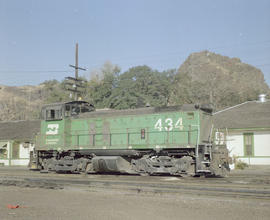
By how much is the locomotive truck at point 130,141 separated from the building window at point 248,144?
807cm

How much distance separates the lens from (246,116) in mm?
23078

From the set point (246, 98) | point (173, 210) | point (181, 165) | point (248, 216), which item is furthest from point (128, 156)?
point (246, 98)

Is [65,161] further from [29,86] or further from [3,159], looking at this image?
[29,86]

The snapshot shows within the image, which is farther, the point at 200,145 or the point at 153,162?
the point at 153,162

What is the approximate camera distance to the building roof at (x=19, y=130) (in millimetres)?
27914

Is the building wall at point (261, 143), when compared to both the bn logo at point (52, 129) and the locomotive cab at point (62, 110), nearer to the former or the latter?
the locomotive cab at point (62, 110)

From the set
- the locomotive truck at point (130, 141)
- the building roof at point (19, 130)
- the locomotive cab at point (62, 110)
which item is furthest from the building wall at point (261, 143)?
the building roof at point (19, 130)

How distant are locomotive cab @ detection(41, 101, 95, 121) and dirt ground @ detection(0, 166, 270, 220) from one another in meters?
7.19

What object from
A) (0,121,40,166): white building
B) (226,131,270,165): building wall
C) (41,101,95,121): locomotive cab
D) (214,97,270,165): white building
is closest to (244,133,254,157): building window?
(214,97,270,165): white building

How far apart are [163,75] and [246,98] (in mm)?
14314

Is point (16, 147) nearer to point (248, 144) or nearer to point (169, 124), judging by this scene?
point (169, 124)

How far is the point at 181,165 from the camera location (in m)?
13.1

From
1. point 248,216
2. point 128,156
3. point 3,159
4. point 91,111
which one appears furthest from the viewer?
point 3,159

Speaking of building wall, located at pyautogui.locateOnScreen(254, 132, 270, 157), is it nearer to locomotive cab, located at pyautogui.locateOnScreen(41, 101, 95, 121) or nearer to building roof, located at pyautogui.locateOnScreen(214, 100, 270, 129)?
building roof, located at pyautogui.locateOnScreen(214, 100, 270, 129)
